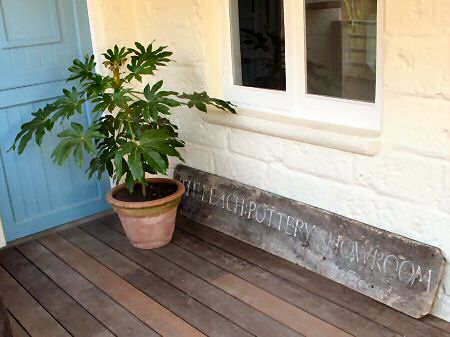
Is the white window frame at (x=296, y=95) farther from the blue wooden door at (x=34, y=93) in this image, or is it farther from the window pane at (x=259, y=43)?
the blue wooden door at (x=34, y=93)

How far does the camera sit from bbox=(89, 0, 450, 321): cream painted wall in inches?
75.9

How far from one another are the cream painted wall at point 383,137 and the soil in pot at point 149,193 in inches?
10.3

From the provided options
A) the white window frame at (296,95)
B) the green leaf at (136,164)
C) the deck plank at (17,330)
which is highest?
the white window frame at (296,95)

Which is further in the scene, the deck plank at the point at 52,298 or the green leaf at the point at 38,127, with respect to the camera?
the green leaf at the point at 38,127

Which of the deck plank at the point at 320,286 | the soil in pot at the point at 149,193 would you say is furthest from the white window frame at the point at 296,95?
the deck plank at the point at 320,286

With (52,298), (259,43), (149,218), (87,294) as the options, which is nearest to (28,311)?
(52,298)

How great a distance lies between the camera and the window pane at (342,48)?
220cm

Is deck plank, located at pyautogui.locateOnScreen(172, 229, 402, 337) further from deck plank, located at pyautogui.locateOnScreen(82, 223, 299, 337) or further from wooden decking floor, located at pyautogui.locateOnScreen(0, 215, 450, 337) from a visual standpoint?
deck plank, located at pyautogui.locateOnScreen(82, 223, 299, 337)

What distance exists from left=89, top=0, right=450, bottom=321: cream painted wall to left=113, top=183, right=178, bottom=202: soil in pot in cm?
26

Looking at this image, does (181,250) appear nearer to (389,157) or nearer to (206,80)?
(206,80)

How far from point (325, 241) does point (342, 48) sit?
834 mm

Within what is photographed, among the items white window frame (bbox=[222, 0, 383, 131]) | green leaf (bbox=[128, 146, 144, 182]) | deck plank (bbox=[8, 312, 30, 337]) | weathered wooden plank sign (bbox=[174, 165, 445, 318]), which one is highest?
white window frame (bbox=[222, 0, 383, 131])

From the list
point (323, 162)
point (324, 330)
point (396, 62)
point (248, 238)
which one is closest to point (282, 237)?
point (248, 238)

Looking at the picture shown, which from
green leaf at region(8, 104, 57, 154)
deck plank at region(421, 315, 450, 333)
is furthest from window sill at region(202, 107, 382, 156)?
green leaf at region(8, 104, 57, 154)
